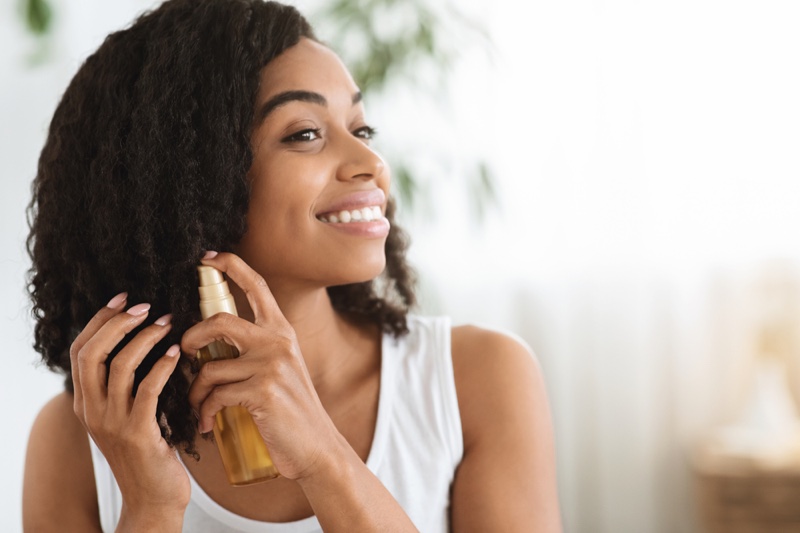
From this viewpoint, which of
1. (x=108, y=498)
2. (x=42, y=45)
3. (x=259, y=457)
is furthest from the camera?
(x=42, y=45)

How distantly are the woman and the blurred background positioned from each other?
2.54 feet

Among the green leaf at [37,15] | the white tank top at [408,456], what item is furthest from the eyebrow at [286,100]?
the green leaf at [37,15]

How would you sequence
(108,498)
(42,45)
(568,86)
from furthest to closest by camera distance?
A: 1. (568,86)
2. (42,45)
3. (108,498)

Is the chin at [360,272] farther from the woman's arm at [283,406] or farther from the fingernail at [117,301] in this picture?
the fingernail at [117,301]

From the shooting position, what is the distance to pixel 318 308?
47.8 inches

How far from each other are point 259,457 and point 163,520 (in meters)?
0.16

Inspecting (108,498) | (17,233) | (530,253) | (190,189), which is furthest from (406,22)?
(108,498)

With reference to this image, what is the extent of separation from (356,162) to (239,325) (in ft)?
0.90

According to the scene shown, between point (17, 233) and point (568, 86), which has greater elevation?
point (568, 86)

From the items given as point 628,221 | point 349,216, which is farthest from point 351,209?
point 628,221

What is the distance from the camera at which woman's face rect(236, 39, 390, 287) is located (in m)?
1.04

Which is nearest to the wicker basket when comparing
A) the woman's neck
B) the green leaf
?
the woman's neck

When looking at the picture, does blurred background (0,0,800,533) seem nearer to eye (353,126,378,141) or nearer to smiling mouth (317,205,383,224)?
eye (353,126,378,141)

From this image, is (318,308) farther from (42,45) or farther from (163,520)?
(42,45)
